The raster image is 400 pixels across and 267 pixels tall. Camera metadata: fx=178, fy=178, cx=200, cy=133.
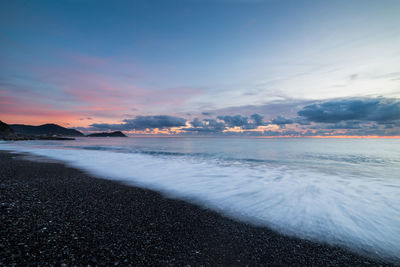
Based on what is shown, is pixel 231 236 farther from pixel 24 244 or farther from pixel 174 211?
pixel 24 244

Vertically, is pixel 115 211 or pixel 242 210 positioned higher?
pixel 115 211

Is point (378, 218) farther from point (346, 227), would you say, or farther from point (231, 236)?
point (231, 236)

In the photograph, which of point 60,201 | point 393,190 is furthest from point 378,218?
point 60,201

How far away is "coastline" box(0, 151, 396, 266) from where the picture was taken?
3.47 meters

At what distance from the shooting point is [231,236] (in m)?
4.52

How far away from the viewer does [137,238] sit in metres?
4.13

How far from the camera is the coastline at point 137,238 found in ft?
11.4

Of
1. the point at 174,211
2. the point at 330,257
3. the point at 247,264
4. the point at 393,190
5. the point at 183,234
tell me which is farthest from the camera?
the point at 393,190

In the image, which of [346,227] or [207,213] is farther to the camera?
[207,213]

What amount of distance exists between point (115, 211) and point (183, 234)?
2.57m

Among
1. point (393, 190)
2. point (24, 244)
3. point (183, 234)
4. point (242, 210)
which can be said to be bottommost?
point (393, 190)

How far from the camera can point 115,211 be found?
223 inches

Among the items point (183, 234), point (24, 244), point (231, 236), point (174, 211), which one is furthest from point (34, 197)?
point (231, 236)

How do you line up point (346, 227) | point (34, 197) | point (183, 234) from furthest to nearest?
point (34, 197)
point (346, 227)
point (183, 234)
